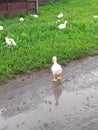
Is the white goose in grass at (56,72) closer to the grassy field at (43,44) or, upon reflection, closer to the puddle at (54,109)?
the puddle at (54,109)

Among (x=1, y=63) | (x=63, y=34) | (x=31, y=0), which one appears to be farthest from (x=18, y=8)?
(x=1, y=63)

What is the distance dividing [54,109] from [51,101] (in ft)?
1.36

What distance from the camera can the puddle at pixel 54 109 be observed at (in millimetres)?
7805

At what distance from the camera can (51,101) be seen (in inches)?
342

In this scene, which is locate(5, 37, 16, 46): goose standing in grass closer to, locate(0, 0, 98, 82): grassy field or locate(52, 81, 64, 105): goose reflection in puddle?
locate(0, 0, 98, 82): grassy field

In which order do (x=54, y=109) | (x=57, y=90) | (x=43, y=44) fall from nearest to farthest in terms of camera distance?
(x=54, y=109) < (x=57, y=90) < (x=43, y=44)

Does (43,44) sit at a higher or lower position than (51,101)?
higher

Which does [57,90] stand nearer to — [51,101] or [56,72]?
[56,72]

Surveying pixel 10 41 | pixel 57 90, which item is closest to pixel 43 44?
pixel 10 41

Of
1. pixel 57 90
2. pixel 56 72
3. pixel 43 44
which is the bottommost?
pixel 57 90

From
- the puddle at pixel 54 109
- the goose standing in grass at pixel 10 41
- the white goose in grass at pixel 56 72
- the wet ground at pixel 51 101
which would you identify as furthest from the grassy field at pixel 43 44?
the puddle at pixel 54 109

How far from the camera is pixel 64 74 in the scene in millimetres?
10195

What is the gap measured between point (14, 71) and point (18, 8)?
23.1 ft

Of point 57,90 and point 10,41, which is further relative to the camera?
point 10,41
